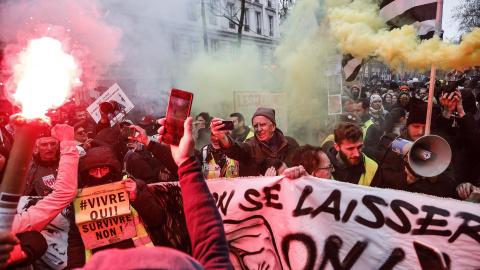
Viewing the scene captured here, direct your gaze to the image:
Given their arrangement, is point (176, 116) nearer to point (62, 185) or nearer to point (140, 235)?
point (62, 185)

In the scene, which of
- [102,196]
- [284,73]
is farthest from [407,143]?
[284,73]

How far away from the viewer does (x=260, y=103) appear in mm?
6762

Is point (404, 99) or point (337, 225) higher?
point (404, 99)

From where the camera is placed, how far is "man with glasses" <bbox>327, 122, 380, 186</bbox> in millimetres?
2910

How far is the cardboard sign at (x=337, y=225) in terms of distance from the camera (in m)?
1.70

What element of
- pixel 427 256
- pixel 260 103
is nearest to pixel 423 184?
pixel 427 256

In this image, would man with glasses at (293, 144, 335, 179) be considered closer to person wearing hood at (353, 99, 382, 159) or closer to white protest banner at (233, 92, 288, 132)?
person wearing hood at (353, 99, 382, 159)

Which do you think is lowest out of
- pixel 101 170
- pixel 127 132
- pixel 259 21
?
pixel 101 170

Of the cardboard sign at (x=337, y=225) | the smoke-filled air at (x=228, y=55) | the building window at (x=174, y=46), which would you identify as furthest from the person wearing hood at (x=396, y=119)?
the building window at (x=174, y=46)

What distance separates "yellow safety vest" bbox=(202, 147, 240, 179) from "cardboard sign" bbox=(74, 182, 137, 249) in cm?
160

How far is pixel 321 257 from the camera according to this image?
6.28 ft

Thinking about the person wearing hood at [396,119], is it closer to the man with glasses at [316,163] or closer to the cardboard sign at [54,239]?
the man with glasses at [316,163]

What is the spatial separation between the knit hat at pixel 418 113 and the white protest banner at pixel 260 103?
3.35 meters

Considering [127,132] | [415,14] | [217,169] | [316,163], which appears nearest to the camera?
[316,163]
